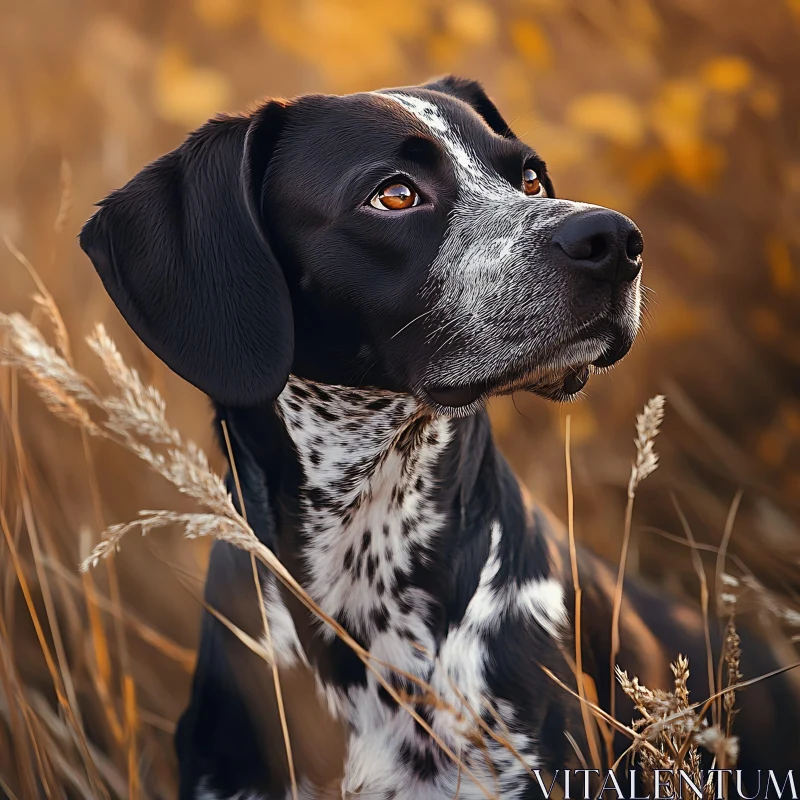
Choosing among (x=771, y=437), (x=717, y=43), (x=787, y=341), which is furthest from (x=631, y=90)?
(x=771, y=437)

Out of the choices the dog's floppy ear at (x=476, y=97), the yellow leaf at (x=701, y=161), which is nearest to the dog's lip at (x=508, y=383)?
the dog's floppy ear at (x=476, y=97)

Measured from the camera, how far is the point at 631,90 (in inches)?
136

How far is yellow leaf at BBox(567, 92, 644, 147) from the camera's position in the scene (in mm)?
3414

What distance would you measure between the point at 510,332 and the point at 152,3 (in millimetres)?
2281

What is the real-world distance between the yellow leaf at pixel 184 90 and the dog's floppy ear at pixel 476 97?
1.09 m

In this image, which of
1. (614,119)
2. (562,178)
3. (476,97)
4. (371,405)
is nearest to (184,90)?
(476,97)

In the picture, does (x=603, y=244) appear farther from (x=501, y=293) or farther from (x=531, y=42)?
(x=531, y=42)

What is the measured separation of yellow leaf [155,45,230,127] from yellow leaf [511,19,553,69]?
110 centimetres

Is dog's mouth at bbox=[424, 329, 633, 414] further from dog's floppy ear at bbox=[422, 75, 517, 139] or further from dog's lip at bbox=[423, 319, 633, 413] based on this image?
dog's floppy ear at bbox=[422, 75, 517, 139]

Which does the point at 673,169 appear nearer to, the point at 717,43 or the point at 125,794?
the point at 717,43

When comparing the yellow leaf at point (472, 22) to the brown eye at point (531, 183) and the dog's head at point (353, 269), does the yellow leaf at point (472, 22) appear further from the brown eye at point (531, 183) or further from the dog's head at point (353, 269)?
the dog's head at point (353, 269)

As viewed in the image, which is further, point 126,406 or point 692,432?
point 692,432

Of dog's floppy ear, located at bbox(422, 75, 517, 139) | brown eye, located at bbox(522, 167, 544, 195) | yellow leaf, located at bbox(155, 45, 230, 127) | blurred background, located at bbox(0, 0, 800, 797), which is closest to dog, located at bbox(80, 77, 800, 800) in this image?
brown eye, located at bbox(522, 167, 544, 195)

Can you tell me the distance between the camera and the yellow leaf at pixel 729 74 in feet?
10.8
